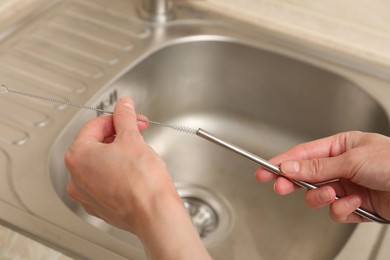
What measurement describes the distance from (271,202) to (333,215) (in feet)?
0.89

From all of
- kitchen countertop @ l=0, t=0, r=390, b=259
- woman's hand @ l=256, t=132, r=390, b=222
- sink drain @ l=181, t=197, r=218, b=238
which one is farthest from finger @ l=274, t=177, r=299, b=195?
kitchen countertop @ l=0, t=0, r=390, b=259

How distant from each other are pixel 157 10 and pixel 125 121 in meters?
0.43

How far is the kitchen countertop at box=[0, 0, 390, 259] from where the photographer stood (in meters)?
0.88

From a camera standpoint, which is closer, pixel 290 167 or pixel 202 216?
pixel 290 167

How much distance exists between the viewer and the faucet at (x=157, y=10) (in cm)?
91

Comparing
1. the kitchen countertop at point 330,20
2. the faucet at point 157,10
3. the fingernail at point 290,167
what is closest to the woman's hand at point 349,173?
the fingernail at point 290,167

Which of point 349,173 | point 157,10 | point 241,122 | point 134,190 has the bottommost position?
point 134,190

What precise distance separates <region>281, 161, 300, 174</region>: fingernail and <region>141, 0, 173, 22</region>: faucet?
45 centimetres

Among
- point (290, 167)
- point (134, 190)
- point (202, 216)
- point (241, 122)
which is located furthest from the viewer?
point (241, 122)

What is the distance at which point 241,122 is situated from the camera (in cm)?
96

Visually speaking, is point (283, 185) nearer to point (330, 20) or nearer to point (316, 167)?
point (316, 167)

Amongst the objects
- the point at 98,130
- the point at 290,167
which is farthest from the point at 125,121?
the point at 290,167

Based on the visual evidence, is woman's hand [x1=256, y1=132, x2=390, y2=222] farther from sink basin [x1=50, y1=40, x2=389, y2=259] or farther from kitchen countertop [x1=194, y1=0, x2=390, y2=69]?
kitchen countertop [x1=194, y1=0, x2=390, y2=69]

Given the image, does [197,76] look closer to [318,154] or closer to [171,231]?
[318,154]
